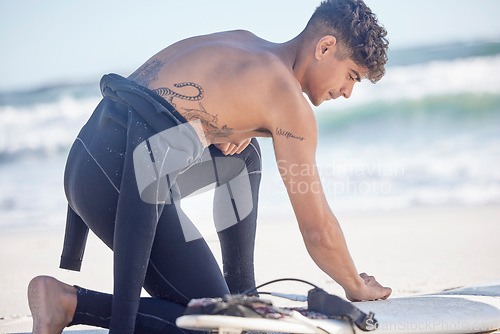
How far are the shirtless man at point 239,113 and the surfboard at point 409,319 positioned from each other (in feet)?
0.49

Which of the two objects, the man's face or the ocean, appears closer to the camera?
the man's face

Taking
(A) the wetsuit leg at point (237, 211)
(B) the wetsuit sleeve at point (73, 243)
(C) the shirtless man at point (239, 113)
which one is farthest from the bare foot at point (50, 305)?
(A) the wetsuit leg at point (237, 211)

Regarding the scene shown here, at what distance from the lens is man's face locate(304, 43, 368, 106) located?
1966 millimetres

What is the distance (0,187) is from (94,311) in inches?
238

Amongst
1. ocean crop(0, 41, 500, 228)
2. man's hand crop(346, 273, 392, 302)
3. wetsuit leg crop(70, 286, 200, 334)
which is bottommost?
wetsuit leg crop(70, 286, 200, 334)

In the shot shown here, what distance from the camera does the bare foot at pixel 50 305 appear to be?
172 cm

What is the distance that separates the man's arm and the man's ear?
0.75 feet

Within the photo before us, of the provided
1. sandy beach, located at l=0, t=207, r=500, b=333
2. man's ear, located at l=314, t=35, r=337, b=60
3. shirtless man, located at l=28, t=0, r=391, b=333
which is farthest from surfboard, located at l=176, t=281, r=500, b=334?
sandy beach, located at l=0, t=207, r=500, b=333

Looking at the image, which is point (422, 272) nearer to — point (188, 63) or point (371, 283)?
point (371, 283)

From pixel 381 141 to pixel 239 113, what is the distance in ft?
Answer: 25.1

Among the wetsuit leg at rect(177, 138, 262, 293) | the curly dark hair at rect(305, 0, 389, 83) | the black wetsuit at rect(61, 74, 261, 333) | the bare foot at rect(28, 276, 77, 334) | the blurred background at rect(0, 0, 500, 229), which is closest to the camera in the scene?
the black wetsuit at rect(61, 74, 261, 333)

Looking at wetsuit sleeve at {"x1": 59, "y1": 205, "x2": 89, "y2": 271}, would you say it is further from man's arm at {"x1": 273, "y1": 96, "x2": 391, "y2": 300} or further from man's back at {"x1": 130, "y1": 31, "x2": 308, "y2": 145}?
man's arm at {"x1": 273, "y1": 96, "x2": 391, "y2": 300}

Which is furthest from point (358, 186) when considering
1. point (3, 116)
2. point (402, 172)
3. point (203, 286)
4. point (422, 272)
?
point (3, 116)

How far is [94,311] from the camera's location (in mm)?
1796
